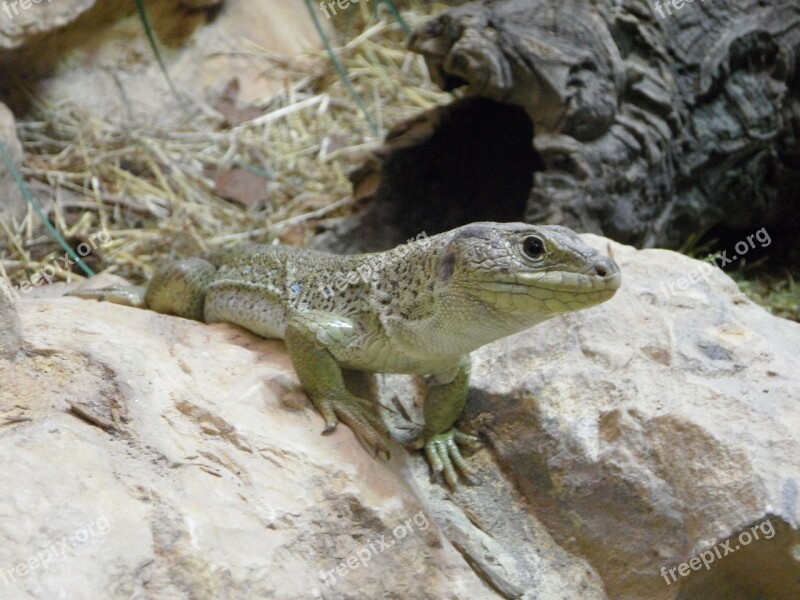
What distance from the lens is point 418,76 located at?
9.86 metres

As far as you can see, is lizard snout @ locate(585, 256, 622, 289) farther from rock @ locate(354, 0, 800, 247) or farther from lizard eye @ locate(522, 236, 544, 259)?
rock @ locate(354, 0, 800, 247)

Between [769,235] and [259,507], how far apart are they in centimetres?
580

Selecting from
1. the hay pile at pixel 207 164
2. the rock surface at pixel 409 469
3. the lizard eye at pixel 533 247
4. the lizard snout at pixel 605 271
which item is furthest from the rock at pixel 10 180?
the lizard snout at pixel 605 271

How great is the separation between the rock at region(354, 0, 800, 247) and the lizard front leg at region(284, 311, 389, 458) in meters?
2.23

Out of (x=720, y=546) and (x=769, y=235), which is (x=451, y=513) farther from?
(x=769, y=235)

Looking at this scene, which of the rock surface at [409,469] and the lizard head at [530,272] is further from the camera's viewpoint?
the lizard head at [530,272]

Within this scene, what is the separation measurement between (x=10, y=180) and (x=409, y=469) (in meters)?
4.60

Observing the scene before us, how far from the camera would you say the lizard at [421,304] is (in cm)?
358

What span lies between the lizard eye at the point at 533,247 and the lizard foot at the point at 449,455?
1104mm

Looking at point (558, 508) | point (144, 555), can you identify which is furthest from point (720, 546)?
point (144, 555)

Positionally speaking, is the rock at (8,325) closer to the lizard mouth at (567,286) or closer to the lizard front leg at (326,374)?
the lizard front leg at (326,374)

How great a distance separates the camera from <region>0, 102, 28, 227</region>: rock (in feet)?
22.6

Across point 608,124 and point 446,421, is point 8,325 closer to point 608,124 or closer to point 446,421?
point 446,421

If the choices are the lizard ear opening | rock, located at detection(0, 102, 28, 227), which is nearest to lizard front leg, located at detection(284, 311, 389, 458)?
the lizard ear opening
